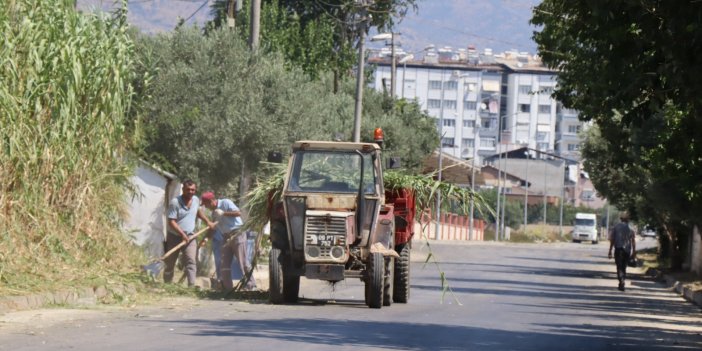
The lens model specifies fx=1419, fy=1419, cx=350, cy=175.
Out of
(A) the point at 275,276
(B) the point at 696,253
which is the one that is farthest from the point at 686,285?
(A) the point at 275,276

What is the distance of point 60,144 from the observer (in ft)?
67.8

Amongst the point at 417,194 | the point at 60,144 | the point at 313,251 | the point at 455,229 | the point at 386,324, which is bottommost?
the point at 386,324

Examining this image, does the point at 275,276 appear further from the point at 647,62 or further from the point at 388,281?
the point at 647,62

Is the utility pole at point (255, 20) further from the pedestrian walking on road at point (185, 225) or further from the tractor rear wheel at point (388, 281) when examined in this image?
the tractor rear wheel at point (388, 281)

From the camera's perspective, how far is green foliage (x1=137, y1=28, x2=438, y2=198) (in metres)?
32.4

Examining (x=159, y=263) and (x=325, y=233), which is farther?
(x=159, y=263)

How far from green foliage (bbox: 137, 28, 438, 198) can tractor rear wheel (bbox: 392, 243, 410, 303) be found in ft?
32.6

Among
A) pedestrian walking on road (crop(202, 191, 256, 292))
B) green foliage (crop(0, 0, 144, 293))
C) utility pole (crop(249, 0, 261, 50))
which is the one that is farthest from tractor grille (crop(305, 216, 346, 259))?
utility pole (crop(249, 0, 261, 50))

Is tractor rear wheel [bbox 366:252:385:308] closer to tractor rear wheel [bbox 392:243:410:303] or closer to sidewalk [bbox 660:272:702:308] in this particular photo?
tractor rear wheel [bbox 392:243:410:303]

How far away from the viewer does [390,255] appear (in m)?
21.0

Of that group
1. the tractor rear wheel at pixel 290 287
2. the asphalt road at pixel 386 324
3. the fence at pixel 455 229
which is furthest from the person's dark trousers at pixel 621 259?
the fence at pixel 455 229

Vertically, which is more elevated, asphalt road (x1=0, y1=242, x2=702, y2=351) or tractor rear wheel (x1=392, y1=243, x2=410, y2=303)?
tractor rear wheel (x1=392, y1=243, x2=410, y2=303)

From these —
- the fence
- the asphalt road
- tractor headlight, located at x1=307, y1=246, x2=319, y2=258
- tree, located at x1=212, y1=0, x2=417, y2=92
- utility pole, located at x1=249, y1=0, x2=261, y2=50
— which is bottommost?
the asphalt road

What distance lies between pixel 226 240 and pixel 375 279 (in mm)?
3825
